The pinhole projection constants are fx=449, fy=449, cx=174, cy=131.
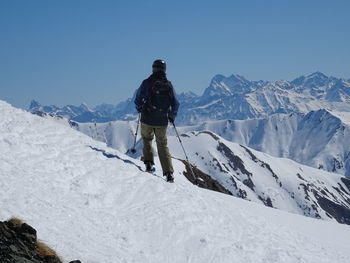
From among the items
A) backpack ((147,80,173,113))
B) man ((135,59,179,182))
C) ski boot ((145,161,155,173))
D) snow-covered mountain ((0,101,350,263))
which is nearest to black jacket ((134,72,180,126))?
man ((135,59,179,182))

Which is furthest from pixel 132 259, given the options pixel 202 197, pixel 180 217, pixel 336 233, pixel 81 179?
pixel 336 233

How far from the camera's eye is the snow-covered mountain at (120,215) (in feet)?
30.0

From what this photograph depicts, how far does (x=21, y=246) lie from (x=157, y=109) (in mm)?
8841

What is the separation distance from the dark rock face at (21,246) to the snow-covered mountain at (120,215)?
0.30m

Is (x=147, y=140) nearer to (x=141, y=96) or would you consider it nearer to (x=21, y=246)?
(x=141, y=96)

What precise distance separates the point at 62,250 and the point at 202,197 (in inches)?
269

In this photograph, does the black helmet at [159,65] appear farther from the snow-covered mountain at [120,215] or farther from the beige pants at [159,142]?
the snow-covered mountain at [120,215]

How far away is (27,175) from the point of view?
11.0m

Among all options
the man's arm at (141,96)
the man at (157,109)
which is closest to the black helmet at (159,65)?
the man at (157,109)

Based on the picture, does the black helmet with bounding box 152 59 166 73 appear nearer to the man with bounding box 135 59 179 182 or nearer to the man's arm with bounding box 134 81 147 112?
the man with bounding box 135 59 179 182

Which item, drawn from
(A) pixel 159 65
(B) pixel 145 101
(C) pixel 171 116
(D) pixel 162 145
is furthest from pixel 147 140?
(A) pixel 159 65

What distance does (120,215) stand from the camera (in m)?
10.7

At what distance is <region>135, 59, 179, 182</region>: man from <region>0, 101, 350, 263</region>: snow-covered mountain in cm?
143

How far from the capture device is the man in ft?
51.1
